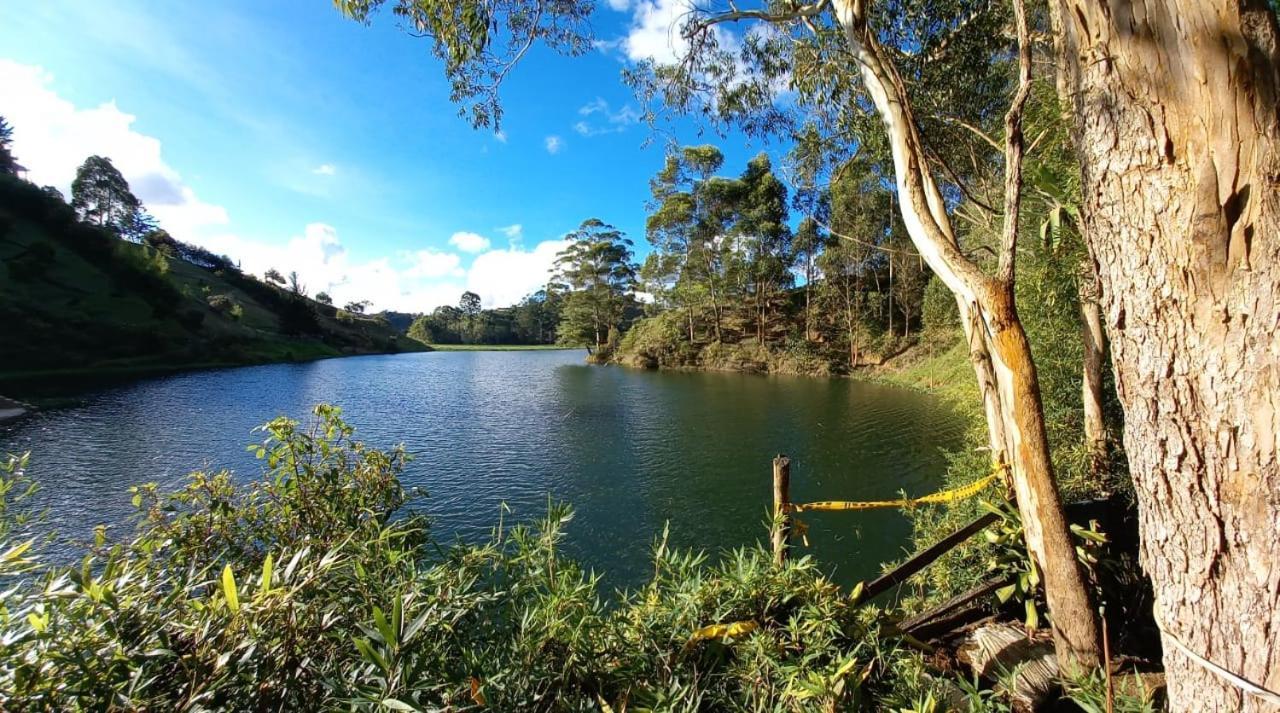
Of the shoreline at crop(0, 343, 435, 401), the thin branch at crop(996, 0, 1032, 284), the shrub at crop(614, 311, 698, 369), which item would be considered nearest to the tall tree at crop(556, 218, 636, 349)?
the shrub at crop(614, 311, 698, 369)

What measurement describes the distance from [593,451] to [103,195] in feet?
215

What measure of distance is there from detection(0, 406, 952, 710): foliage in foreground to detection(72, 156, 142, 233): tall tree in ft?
214

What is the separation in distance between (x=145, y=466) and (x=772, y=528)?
13661 mm

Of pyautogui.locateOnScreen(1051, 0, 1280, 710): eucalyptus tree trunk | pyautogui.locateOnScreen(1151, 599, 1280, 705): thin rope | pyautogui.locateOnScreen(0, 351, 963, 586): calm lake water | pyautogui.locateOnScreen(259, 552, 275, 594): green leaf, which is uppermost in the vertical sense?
pyautogui.locateOnScreen(1051, 0, 1280, 710): eucalyptus tree trunk

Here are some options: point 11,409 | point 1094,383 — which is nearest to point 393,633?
point 1094,383

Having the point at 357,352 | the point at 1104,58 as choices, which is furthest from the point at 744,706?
the point at 357,352

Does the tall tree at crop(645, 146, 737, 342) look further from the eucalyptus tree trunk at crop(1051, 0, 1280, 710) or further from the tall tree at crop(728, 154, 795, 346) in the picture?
the eucalyptus tree trunk at crop(1051, 0, 1280, 710)

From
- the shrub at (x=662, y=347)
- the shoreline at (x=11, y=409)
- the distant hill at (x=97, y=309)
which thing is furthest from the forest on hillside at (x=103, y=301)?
the shrub at (x=662, y=347)

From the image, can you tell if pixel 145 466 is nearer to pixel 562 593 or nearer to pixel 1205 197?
pixel 562 593

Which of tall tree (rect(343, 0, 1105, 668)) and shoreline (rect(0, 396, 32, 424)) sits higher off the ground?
tall tree (rect(343, 0, 1105, 668))

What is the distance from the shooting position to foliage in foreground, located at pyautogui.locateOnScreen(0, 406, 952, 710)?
A: 1229 millimetres

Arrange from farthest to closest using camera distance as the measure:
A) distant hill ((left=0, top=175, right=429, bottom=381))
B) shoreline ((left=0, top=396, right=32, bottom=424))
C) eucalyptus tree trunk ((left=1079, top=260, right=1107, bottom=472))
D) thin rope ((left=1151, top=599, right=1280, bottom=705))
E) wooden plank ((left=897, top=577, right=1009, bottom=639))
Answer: distant hill ((left=0, top=175, right=429, bottom=381))
shoreline ((left=0, top=396, right=32, bottom=424))
eucalyptus tree trunk ((left=1079, top=260, right=1107, bottom=472))
wooden plank ((left=897, top=577, right=1009, bottom=639))
thin rope ((left=1151, top=599, right=1280, bottom=705))

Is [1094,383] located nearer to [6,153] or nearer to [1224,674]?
[1224,674]

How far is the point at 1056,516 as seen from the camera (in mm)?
2680
